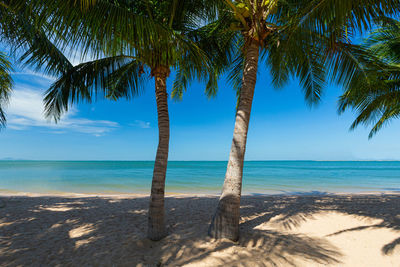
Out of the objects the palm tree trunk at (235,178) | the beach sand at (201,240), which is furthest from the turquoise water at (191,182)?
the palm tree trunk at (235,178)

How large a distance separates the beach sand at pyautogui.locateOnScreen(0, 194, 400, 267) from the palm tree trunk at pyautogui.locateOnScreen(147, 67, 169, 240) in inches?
8.9

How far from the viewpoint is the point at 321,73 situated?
501cm

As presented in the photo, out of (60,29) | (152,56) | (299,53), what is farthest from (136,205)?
(299,53)

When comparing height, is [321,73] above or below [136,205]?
above

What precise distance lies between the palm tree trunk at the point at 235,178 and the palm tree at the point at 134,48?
876 millimetres

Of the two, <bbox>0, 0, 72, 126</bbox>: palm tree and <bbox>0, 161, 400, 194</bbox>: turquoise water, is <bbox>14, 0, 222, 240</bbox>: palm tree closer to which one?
<bbox>0, 0, 72, 126</bbox>: palm tree

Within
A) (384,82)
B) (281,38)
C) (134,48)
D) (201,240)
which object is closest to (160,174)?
(201,240)

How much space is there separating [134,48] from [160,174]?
6.89 feet

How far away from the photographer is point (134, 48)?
117 inches

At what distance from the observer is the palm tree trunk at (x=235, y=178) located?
321 centimetres

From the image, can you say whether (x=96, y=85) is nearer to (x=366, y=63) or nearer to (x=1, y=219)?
(x=1, y=219)

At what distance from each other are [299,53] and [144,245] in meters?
4.86

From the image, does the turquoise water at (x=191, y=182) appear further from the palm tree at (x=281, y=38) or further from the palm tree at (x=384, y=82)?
the palm tree at (x=281, y=38)

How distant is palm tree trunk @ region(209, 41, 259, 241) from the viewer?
3215 mm
